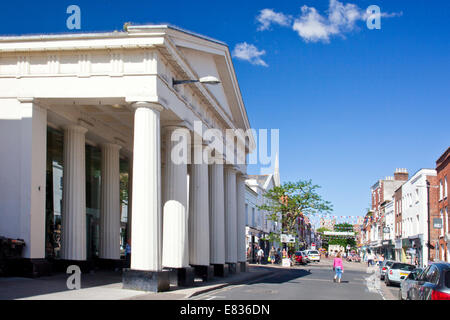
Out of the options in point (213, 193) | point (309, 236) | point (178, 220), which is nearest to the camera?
point (178, 220)

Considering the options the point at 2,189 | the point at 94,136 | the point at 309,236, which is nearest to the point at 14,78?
the point at 2,189

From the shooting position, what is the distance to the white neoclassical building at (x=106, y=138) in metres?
17.4

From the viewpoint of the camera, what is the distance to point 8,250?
1673 centimetres

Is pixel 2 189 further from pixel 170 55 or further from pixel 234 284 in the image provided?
pixel 234 284

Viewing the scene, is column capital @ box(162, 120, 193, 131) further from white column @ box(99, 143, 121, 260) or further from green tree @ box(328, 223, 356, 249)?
green tree @ box(328, 223, 356, 249)

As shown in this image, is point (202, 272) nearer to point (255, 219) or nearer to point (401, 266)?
point (401, 266)

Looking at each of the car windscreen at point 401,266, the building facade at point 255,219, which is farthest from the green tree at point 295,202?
the car windscreen at point 401,266

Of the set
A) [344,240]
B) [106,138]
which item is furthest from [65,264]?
[344,240]

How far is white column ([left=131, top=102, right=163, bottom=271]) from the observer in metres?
17.1

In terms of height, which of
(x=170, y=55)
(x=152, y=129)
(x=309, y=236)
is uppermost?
(x=170, y=55)

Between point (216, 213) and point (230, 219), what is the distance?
157 inches

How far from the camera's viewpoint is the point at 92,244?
2645cm

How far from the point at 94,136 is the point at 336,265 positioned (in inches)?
533

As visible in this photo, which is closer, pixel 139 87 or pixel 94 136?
pixel 139 87
